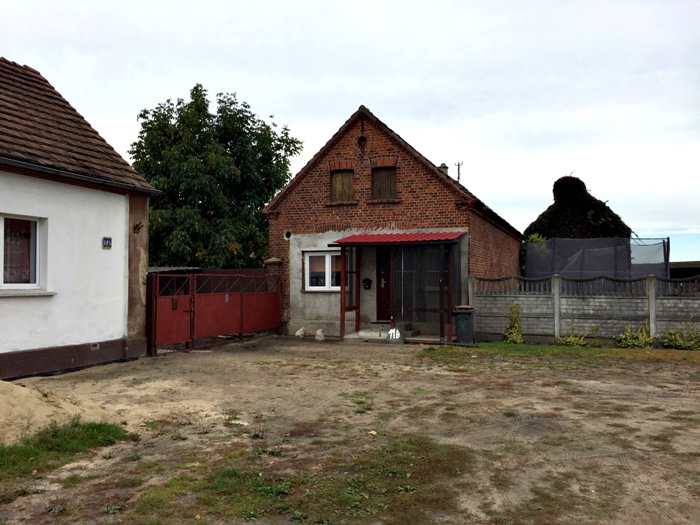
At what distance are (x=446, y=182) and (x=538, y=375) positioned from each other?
7375mm

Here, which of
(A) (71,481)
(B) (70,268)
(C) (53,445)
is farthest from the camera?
(B) (70,268)

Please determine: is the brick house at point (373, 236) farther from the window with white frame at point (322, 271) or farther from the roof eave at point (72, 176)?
the roof eave at point (72, 176)

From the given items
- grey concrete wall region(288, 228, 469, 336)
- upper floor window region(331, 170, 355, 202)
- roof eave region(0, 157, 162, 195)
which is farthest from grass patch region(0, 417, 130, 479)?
upper floor window region(331, 170, 355, 202)

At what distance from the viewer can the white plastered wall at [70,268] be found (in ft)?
31.8

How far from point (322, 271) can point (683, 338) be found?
10.2m

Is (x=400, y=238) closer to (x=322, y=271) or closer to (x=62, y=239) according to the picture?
(x=322, y=271)

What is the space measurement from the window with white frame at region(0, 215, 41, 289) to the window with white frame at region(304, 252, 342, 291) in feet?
28.8

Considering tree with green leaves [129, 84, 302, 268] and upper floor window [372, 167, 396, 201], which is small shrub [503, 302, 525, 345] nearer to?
upper floor window [372, 167, 396, 201]

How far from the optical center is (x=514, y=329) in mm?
15203

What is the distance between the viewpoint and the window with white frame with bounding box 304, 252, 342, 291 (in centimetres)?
1758

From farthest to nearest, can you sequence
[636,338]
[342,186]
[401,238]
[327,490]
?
[342,186]
[401,238]
[636,338]
[327,490]

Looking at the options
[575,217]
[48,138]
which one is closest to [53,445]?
[48,138]

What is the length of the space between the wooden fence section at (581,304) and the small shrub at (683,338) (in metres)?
0.14

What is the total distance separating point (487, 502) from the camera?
14.1ft
